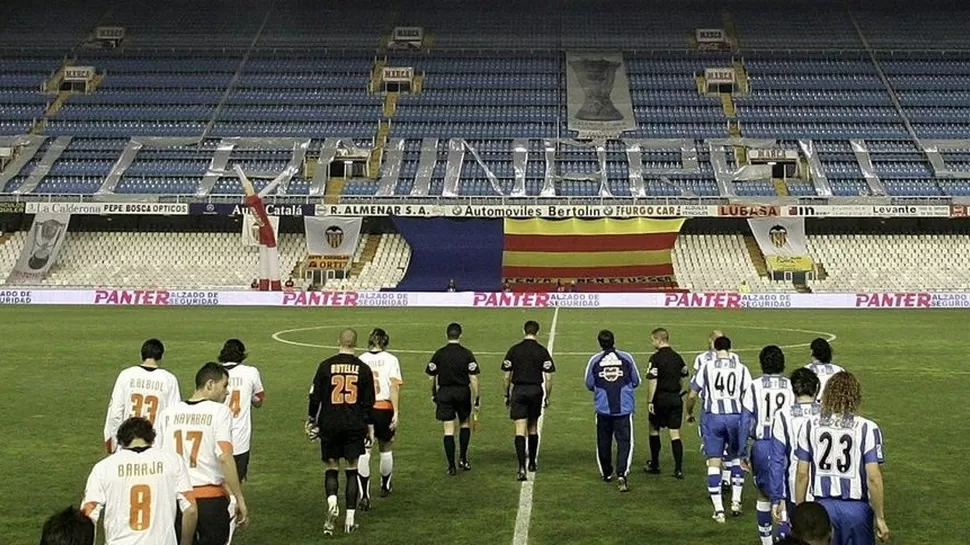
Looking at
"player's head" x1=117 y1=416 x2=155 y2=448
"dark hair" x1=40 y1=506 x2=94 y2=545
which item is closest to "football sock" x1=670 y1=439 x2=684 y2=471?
"player's head" x1=117 y1=416 x2=155 y2=448

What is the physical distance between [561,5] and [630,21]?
228 inches

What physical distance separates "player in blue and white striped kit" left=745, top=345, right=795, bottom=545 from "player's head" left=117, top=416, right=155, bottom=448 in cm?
627

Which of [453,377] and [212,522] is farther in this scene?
[453,377]

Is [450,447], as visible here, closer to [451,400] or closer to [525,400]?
[451,400]

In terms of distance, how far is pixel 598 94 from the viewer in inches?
2906

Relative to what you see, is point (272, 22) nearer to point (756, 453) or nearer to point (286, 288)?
point (286, 288)

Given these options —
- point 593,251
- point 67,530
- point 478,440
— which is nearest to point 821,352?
point 478,440

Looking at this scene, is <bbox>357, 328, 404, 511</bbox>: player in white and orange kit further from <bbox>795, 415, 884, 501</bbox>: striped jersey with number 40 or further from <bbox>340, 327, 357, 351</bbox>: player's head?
<bbox>795, 415, 884, 501</bbox>: striped jersey with number 40

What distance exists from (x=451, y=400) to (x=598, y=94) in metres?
62.3

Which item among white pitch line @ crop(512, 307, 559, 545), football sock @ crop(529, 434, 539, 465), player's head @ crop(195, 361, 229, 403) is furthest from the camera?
football sock @ crop(529, 434, 539, 465)

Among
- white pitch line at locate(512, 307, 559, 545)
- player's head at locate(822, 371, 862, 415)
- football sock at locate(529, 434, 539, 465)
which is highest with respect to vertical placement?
player's head at locate(822, 371, 862, 415)

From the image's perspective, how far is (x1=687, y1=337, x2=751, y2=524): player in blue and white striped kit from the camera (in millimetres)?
12141

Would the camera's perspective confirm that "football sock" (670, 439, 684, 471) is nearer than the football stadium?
No

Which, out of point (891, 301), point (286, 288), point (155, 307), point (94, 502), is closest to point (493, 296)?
point (286, 288)
